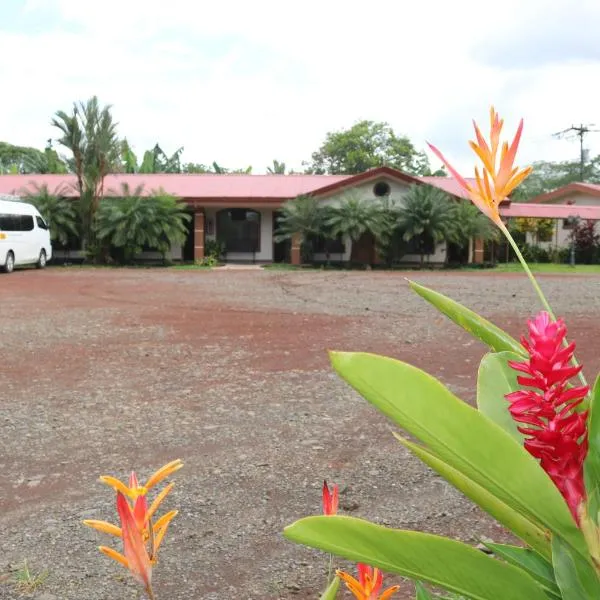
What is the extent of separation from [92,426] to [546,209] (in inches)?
1218

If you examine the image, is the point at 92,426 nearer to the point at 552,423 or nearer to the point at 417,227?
the point at 552,423

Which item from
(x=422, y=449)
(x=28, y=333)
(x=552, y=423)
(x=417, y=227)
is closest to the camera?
(x=552, y=423)

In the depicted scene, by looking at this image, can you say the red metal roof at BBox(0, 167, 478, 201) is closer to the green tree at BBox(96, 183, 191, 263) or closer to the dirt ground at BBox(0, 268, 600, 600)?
the green tree at BBox(96, 183, 191, 263)

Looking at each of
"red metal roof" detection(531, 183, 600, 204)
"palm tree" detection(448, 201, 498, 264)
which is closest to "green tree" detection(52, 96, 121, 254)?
"palm tree" detection(448, 201, 498, 264)

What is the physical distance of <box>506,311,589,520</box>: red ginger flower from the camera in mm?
620

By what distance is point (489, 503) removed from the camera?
2.37 feet

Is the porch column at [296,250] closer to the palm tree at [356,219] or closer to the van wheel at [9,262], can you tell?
the palm tree at [356,219]

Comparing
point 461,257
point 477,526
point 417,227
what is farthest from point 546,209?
point 477,526

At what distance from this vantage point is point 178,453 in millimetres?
4543

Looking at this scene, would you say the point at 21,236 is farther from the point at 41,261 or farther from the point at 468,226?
the point at 468,226

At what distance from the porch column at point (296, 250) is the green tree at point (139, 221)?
13.2ft

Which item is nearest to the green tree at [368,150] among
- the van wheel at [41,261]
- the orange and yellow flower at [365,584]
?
the van wheel at [41,261]

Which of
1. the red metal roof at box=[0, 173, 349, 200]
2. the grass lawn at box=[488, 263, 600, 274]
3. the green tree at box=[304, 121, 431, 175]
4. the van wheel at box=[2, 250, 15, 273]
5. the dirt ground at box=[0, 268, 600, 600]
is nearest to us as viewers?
the dirt ground at box=[0, 268, 600, 600]

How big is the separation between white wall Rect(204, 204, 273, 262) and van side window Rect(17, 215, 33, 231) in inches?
301
